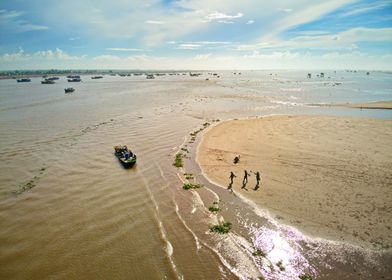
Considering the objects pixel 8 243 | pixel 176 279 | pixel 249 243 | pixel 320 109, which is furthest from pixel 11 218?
pixel 320 109

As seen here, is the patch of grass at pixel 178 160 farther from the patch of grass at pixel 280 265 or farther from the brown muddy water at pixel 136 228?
the patch of grass at pixel 280 265

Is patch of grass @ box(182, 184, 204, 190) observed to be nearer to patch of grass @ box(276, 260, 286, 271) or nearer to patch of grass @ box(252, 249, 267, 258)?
patch of grass @ box(252, 249, 267, 258)

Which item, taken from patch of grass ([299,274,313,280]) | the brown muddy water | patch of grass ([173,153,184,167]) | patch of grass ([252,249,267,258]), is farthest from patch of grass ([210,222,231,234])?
patch of grass ([173,153,184,167])

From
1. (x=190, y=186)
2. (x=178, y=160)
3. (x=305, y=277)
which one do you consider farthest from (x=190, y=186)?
(x=305, y=277)

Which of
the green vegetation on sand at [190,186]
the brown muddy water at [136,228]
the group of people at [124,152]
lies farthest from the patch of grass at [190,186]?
the group of people at [124,152]

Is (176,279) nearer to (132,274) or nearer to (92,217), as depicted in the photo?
(132,274)
